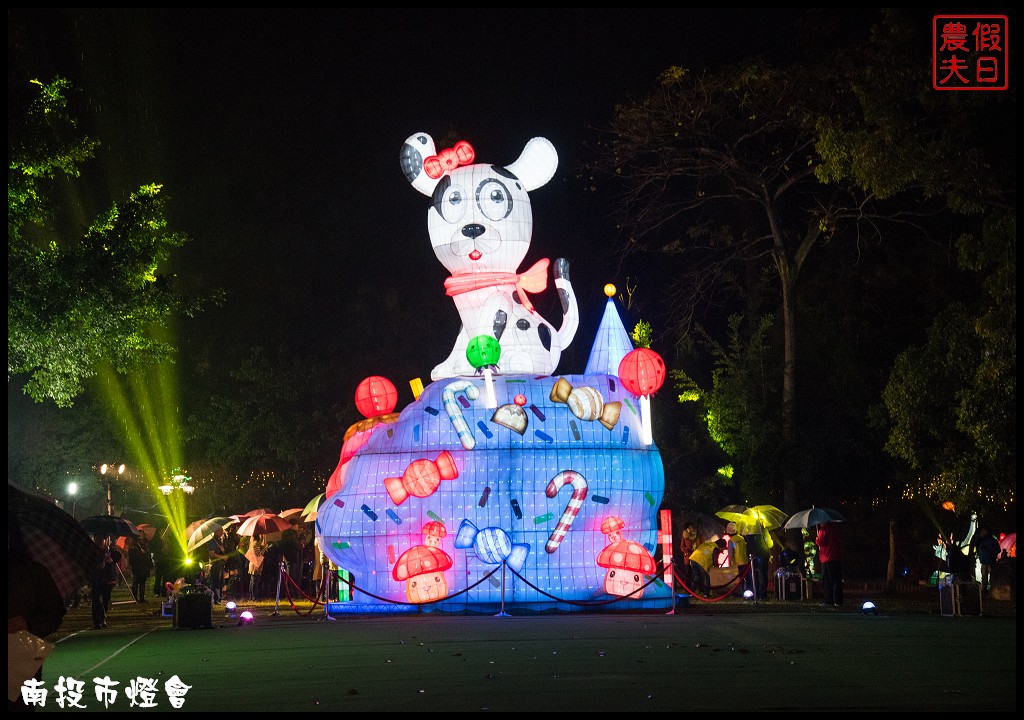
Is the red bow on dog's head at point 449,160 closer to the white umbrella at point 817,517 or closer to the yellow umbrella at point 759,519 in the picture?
the white umbrella at point 817,517

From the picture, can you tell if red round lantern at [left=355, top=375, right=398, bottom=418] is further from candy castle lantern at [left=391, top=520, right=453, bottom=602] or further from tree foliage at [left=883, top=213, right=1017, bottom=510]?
tree foliage at [left=883, top=213, right=1017, bottom=510]

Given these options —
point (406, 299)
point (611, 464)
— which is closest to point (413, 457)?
point (611, 464)

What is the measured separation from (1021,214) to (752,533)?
13769 millimetres

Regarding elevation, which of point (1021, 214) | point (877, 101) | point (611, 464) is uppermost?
point (877, 101)

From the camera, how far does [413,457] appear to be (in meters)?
21.0

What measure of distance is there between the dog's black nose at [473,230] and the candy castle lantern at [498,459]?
2 cm

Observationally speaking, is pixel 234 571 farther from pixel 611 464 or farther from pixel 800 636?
pixel 800 636

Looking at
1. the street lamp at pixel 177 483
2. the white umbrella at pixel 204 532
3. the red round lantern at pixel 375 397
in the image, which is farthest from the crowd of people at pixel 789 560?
the street lamp at pixel 177 483

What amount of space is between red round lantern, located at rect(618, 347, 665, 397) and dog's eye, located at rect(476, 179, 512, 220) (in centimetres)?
309

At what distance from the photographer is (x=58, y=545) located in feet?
33.3

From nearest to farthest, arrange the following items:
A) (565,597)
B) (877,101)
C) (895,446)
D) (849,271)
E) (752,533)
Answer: (877,101)
(565,597)
(895,446)
(752,533)
(849,271)

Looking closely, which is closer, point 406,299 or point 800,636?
point 800,636

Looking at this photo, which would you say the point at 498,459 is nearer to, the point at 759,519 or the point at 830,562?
the point at 830,562

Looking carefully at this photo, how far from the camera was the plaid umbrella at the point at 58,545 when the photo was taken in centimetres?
1004
